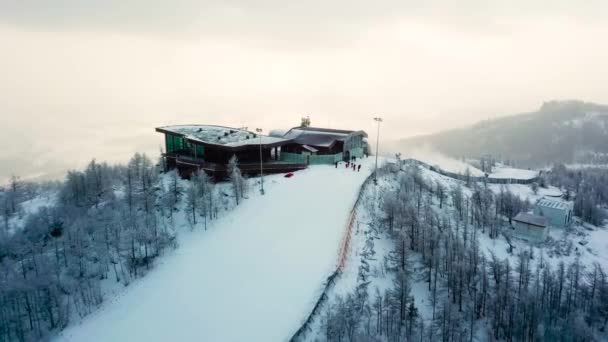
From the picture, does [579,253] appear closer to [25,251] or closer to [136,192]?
[136,192]

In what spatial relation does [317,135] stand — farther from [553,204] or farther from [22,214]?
[22,214]

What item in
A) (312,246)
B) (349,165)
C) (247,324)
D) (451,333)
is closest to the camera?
(247,324)

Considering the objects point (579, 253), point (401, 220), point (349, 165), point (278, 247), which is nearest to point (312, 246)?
point (278, 247)

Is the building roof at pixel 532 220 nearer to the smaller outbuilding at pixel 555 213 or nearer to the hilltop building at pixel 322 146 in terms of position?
the smaller outbuilding at pixel 555 213

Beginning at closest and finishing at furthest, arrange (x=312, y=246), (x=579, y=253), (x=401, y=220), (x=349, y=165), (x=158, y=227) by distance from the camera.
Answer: (x=312, y=246)
(x=401, y=220)
(x=158, y=227)
(x=579, y=253)
(x=349, y=165)

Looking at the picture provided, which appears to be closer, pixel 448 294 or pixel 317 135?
pixel 448 294

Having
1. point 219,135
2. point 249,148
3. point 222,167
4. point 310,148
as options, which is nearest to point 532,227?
point 310,148

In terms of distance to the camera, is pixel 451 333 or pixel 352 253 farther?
pixel 352 253
